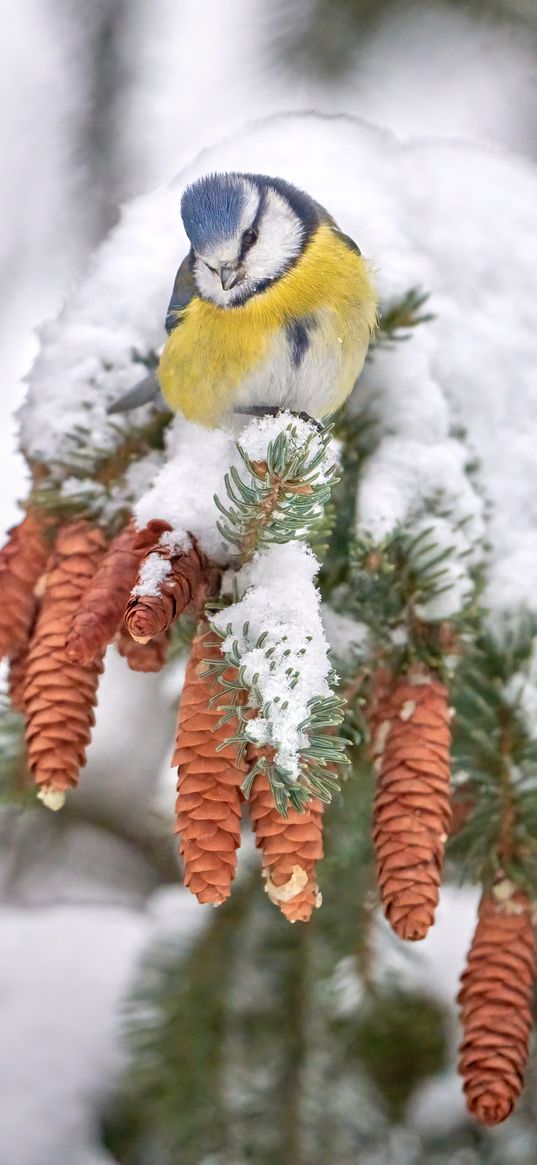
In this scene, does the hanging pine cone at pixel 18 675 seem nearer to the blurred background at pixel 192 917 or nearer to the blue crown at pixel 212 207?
the blurred background at pixel 192 917

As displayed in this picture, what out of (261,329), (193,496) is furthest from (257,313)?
(193,496)

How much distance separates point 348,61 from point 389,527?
1020 millimetres

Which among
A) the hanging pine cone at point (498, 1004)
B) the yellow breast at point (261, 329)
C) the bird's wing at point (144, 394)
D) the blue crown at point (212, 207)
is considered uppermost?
the blue crown at point (212, 207)

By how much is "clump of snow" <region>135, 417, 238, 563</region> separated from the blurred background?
1.10 feet

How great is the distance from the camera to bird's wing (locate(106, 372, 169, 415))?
3.11 ft

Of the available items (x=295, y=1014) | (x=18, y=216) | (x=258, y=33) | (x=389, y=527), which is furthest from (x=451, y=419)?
(x=18, y=216)

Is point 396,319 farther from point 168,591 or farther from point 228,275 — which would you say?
point 168,591

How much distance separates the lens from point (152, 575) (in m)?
0.65

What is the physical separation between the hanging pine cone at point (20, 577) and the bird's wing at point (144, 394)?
156 mm

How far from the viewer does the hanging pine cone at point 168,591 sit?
0.59 m

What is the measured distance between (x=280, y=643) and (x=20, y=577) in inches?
11.9

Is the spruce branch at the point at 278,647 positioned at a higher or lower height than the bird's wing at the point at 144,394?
lower

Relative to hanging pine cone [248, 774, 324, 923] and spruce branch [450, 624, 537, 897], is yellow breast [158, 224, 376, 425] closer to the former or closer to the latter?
spruce branch [450, 624, 537, 897]

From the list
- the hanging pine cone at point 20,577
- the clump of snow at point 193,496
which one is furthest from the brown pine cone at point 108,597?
the hanging pine cone at point 20,577
